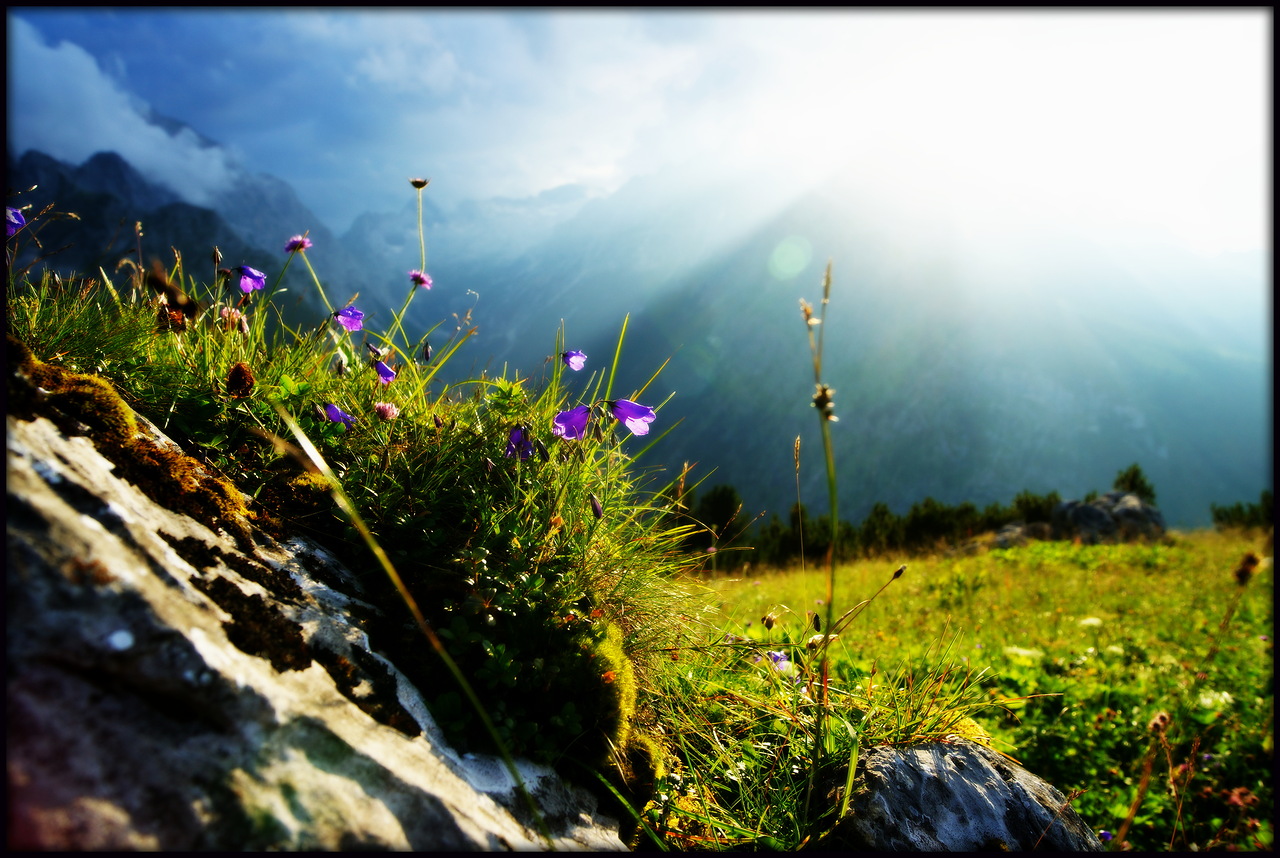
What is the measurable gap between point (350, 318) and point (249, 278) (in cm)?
61

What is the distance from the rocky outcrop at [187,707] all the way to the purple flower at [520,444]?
92 centimetres

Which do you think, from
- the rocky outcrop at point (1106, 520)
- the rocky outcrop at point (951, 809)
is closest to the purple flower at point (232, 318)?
the rocky outcrop at point (951, 809)

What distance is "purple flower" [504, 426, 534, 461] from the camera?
2414 mm

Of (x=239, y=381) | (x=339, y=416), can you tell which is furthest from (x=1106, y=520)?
(x=239, y=381)

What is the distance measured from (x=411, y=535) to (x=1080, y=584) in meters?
11.4

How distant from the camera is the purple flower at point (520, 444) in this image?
2414 millimetres

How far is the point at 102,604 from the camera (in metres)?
1.19

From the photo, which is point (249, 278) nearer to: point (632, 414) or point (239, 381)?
point (239, 381)

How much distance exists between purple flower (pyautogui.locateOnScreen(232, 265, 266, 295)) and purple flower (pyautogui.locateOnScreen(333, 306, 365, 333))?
0.51m

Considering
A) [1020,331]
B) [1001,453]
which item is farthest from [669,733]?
[1020,331]

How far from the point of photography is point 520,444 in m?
2.44

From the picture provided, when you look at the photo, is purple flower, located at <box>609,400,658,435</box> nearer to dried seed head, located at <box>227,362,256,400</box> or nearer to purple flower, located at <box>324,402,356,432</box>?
purple flower, located at <box>324,402,356,432</box>

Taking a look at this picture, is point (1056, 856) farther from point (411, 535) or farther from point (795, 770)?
point (411, 535)

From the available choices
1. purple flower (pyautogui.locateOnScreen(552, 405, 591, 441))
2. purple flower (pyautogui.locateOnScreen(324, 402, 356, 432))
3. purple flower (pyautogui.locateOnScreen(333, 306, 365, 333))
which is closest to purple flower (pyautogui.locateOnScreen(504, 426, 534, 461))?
purple flower (pyautogui.locateOnScreen(552, 405, 591, 441))
